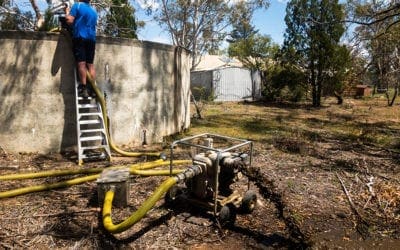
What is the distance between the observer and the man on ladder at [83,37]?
7.51m

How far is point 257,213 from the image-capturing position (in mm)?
5289

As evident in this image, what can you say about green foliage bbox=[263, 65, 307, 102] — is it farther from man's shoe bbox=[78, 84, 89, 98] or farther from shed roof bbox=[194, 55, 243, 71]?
man's shoe bbox=[78, 84, 89, 98]

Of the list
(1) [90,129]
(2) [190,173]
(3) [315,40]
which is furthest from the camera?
(3) [315,40]

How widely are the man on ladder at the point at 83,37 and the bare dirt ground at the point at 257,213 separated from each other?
78.3 inches

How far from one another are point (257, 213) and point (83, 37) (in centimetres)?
529

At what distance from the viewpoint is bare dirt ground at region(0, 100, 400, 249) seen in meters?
4.38

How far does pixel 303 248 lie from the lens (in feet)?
13.8

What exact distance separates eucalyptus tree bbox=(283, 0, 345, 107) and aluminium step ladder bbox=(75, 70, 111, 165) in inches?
604

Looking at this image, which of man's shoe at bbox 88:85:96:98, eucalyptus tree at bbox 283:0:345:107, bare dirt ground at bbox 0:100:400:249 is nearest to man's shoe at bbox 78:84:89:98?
man's shoe at bbox 88:85:96:98

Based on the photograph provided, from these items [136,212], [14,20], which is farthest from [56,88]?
[14,20]

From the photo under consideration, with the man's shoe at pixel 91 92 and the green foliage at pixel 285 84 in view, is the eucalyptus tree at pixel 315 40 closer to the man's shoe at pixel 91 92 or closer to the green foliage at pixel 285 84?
the green foliage at pixel 285 84

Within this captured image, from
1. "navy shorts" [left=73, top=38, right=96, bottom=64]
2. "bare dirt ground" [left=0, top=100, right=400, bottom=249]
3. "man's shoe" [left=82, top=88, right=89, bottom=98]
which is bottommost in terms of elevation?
"bare dirt ground" [left=0, top=100, right=400, bottom=249]

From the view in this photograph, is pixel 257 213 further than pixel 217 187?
Yes

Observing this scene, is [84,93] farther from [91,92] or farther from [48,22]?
[48,22]
